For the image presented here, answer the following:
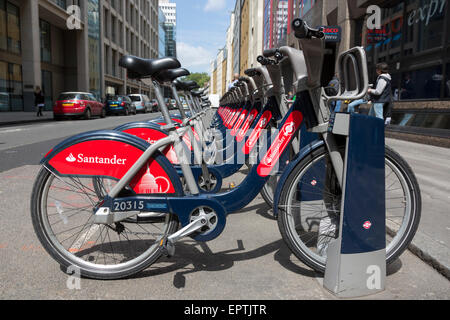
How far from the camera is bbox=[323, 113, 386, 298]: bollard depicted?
89.9 inches

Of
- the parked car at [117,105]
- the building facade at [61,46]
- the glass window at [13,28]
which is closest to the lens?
the glass window at [13,28]

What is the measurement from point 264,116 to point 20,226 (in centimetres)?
260

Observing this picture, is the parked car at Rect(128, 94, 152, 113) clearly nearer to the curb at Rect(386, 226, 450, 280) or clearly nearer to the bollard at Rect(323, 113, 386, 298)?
the curb at Rect(386, 226, 450, 280)

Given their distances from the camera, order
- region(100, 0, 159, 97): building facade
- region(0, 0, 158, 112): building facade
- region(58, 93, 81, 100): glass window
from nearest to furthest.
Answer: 1. region(58, 93, 81, 100): glass window
2. region(0, 0, 158, 112): building facade
3. region(100, 0, 159, 97): building facade

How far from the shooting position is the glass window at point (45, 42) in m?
31.9

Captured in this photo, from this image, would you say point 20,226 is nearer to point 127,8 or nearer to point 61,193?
point 61,193

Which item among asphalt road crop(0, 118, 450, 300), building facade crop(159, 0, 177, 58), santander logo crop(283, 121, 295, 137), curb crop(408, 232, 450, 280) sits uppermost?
building facade crop(159, 0, 177, 58)

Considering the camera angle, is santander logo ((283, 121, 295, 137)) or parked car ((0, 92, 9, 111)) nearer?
santander logo ((283, 121, 295, 137))

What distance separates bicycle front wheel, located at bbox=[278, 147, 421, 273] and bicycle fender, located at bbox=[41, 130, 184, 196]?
774mm

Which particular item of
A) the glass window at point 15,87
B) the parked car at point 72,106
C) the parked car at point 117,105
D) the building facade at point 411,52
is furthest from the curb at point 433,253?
the parked car at point 117,105

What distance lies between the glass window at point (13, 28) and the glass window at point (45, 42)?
4764 millimetres

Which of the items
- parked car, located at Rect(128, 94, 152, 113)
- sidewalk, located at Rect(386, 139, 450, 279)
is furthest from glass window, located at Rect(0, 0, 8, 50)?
sidewalk, located at Rect(386, 139, 450, 279)

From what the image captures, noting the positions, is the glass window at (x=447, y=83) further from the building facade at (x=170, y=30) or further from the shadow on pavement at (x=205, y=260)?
the building facade at (x=170, y=30)
